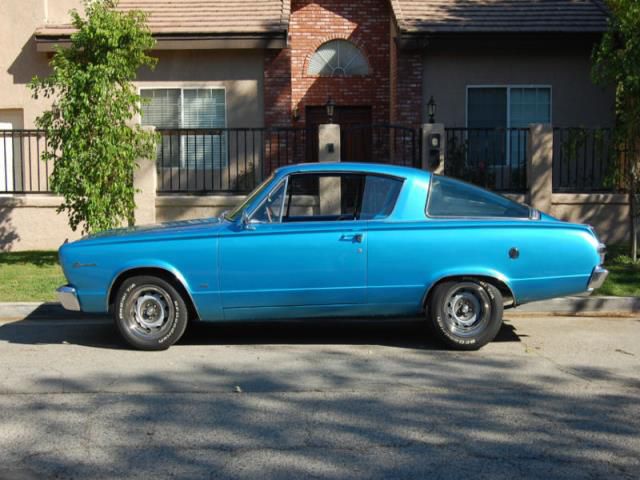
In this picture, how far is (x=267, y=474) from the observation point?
198 inches

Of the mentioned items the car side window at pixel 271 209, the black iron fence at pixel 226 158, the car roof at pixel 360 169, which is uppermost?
the black iron fence at pixel 226 158

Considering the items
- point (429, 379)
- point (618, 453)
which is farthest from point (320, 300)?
point (618, 453)

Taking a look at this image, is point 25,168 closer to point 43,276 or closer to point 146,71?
point 146,71

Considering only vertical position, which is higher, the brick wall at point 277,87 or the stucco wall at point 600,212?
the brick wall at point 277,87

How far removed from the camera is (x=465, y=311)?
8.23 m

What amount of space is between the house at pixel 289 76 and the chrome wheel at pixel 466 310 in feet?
27.9

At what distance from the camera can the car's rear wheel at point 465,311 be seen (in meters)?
8.14

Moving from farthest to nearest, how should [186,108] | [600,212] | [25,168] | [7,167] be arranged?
[186,108] < [25,168] < [7,167] < [600,212]

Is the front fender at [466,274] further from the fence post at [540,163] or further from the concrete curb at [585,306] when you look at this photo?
the fence post at [540,163]

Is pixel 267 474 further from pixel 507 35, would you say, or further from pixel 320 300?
pixel 507 35

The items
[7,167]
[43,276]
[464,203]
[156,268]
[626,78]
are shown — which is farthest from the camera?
[7,167]

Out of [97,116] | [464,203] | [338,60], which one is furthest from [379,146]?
[464,203]

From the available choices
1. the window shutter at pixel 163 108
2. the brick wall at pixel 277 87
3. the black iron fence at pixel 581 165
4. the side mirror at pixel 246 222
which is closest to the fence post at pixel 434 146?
the black iron fence at pixel 581 165

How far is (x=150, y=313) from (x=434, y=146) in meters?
7.52
